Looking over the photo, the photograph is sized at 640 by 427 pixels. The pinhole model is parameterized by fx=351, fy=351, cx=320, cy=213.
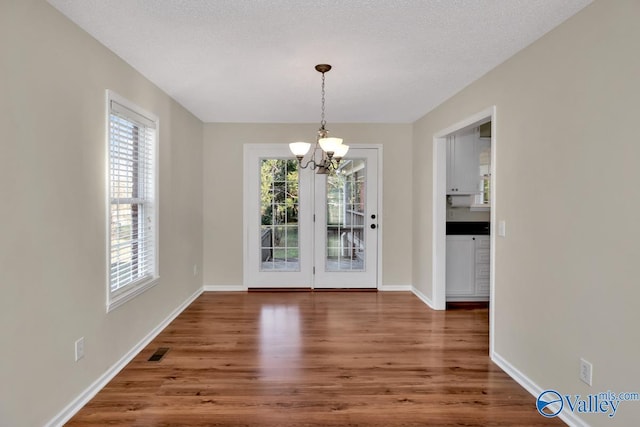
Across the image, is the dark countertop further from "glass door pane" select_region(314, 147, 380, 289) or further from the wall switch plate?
the wall switch plate

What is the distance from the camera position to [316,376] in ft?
8.57

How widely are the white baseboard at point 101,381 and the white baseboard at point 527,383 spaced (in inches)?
114

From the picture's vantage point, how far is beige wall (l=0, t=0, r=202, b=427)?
5.65 feet

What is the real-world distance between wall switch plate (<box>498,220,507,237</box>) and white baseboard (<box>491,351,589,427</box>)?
0.99 m

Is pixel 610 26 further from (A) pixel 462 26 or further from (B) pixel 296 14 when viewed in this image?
(B) pixel 296 14

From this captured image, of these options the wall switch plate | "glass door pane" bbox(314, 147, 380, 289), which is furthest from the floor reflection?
the wall switch plate

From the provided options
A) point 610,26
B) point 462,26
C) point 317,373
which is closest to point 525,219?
point 610,26

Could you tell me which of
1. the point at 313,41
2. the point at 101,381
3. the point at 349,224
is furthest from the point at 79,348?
the point at 349,224

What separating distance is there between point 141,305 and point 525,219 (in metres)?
3.21

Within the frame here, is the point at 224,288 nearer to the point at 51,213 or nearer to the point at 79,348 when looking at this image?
the point at 79,348

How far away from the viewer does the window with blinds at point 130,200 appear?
266cm

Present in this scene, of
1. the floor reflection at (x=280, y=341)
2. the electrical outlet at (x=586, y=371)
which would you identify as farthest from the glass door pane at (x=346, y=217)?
the electrical outlet at (x=586, y=371)

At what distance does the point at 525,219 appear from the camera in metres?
2.52

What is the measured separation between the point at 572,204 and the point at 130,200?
3206mm
